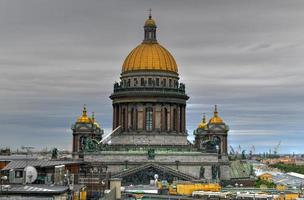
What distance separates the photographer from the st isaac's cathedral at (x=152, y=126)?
4958 inches

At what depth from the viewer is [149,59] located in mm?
138875

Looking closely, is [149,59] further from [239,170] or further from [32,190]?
[32,190]

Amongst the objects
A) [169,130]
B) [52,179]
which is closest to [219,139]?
[169,130]

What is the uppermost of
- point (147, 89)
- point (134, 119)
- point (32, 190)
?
point (147, 89)

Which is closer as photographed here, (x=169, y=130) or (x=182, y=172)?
(x=182, y=172)

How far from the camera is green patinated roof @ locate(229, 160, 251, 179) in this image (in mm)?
139950

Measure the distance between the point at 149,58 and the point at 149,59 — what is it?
0.23 metres

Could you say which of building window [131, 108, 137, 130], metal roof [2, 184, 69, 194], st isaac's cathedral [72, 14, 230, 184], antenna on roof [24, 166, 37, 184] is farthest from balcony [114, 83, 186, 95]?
metal roof [2, 184, 69, 194]

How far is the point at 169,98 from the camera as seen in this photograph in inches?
5517

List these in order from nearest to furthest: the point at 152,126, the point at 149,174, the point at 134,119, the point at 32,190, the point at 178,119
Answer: the point at 32,190, the point at 149,174, the point at 152,126, the point at 134,119, the point at 178,119

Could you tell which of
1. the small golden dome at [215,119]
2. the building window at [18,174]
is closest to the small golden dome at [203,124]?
the small golden dome at [215,119]

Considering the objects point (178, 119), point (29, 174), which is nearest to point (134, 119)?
point (178, 119)

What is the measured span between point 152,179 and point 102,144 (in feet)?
52.9

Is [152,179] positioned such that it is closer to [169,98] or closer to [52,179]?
[169,98]
